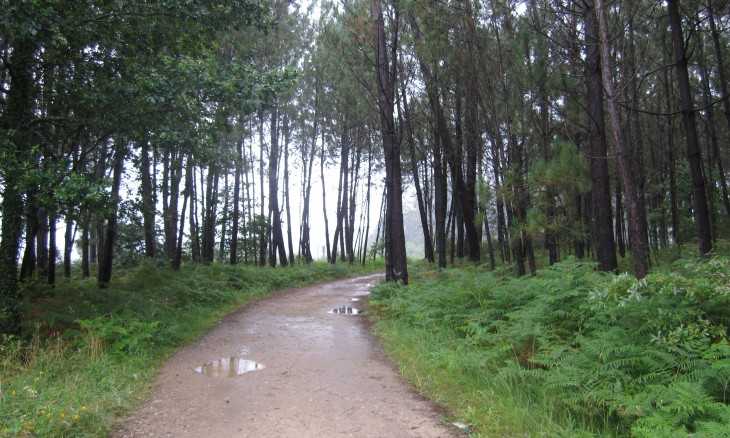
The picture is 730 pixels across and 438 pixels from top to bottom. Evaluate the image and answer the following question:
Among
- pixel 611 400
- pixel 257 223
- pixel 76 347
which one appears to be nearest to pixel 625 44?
pixel 611 400

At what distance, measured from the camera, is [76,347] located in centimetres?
723

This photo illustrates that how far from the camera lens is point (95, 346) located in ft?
21.9

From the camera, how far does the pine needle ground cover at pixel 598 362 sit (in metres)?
3.69

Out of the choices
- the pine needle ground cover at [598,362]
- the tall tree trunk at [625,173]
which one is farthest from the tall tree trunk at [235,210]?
the tall tree trunk at [625,173]

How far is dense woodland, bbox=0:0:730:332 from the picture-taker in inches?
306

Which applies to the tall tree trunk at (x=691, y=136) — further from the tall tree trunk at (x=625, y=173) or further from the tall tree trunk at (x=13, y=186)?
the tall tree trunk at (x=13, y=186)

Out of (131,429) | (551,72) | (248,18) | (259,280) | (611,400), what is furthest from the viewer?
(259,280)

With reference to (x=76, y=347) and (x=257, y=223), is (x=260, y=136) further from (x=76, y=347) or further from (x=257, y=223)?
(x=76, y=347)

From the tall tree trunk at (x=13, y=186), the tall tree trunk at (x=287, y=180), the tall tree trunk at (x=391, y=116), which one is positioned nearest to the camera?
the tall tree trunk at (x=13, y=186)

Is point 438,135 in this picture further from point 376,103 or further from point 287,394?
point 287,394

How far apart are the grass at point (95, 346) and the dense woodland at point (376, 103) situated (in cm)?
116

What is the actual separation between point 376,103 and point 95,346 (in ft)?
35.9

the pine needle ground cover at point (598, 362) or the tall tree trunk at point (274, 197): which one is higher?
the tall tree trunk at point (274, 197)

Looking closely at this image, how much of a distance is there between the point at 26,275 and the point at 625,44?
59.7 feet
